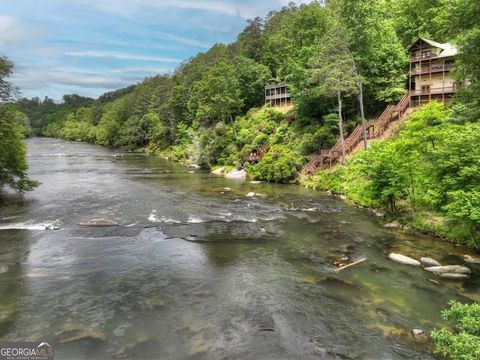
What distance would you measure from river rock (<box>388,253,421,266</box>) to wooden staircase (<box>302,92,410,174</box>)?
24.3 m

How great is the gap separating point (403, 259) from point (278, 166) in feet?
86.9

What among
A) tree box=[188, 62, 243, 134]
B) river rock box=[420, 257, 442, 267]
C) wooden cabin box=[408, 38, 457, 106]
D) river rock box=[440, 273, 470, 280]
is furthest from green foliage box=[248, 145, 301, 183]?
river rock box=[440, 273, 470, 280]

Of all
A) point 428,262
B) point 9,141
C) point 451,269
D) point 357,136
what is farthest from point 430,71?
point 9,141

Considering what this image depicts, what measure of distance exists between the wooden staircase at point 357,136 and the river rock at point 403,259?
2432 centimetres

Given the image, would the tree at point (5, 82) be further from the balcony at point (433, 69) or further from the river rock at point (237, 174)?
the balcony at point (433, 69)

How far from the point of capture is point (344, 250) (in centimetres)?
2230

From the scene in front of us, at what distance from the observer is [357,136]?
45.1m

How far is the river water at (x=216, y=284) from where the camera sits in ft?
43.0

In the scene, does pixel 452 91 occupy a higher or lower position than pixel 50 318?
higher

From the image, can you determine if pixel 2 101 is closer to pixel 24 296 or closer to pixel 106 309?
pixel 24 296

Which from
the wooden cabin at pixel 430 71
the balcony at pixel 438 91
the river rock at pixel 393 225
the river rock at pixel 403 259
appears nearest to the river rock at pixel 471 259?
the river rock at pixel 403 259

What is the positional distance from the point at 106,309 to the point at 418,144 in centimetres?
2312

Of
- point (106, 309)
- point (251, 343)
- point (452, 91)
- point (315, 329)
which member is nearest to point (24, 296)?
point (106, 309)

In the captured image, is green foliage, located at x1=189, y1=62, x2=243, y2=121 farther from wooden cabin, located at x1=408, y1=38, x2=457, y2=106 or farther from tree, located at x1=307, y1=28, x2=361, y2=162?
wooden cabin, located at x1=408, y1=38, x2=457, y2=106
